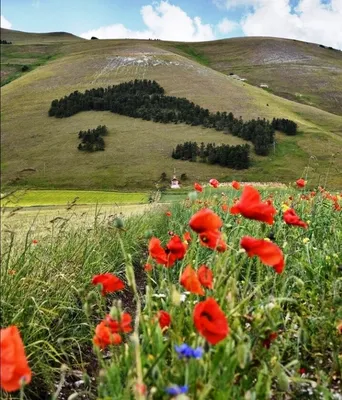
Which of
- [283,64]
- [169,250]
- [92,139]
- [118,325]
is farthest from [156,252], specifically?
[283,64]

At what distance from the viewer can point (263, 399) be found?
2.10m

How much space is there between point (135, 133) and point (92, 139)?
5.12 meters

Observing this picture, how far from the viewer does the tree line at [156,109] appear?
55800 millimetres

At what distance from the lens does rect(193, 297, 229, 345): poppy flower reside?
1.72 meters

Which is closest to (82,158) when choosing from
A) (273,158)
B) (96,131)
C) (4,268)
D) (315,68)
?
(96,131)

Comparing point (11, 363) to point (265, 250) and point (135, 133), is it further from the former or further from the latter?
point (135, 133)

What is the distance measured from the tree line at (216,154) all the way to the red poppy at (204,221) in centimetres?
4864

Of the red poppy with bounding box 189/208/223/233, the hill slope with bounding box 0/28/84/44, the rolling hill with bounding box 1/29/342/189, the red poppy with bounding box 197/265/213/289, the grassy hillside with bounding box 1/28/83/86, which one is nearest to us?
the red poppy with bounding box 189/208/223/233

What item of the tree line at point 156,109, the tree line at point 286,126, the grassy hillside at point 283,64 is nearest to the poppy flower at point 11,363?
the tree line at point 156,109

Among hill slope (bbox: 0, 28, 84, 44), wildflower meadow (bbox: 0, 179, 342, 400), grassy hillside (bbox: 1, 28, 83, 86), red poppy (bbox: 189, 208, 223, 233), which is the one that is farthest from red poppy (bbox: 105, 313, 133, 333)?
hill slope (bbox: 0, 28, 84, 44)

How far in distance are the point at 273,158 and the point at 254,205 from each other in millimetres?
51638

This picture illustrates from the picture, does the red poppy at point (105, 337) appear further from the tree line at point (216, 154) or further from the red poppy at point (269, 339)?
the tree line at point (216, 154)

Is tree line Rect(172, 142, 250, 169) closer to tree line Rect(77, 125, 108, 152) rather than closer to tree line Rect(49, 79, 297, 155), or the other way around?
tree line Rect(49, 79, 297, 155)

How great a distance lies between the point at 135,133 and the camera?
57.2 metres
